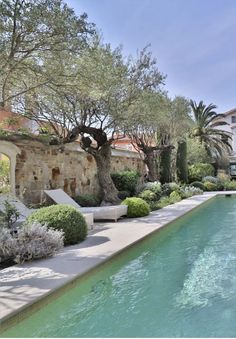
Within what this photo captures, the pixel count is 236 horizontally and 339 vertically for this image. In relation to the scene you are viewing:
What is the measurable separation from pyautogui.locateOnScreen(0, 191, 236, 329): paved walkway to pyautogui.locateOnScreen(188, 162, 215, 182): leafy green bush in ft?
67.8

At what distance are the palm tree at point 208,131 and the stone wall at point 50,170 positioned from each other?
19697 millimetres

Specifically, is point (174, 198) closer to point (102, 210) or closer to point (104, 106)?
point (104, 106)

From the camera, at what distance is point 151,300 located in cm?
546

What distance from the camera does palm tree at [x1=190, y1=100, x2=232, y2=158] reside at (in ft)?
116

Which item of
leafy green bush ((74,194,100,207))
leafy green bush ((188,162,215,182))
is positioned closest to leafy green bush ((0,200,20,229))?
leafy green bush ((74,194,100,207))

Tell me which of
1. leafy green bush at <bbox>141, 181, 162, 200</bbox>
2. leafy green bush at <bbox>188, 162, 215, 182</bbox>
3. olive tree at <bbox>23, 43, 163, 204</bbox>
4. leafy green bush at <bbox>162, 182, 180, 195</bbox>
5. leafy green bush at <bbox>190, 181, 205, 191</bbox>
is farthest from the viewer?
leafy green bush at <bbox>188, 162, 215, 182</bbox>

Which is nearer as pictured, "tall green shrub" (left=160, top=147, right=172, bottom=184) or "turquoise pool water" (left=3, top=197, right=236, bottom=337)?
"turquoise pool water" (left=3, top=197, right=236, bottom=337)

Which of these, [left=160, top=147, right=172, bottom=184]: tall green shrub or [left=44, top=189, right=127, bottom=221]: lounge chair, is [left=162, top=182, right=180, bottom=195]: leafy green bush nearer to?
[left=160, top=147, right=172, bottom=184]: tall green shrub

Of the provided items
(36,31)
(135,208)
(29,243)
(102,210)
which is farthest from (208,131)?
(29,243)

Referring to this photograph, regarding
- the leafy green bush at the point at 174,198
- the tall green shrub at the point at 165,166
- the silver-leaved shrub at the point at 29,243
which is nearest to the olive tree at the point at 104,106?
the leafy green bush at the point at 174,198

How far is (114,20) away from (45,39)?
17.0 ft

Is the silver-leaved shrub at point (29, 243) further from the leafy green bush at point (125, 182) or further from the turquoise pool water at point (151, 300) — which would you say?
the leafy green bush at point (125, 182)

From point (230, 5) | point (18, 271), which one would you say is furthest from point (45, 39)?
point (230, 5)

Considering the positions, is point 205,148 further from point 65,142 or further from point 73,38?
point 73,38
